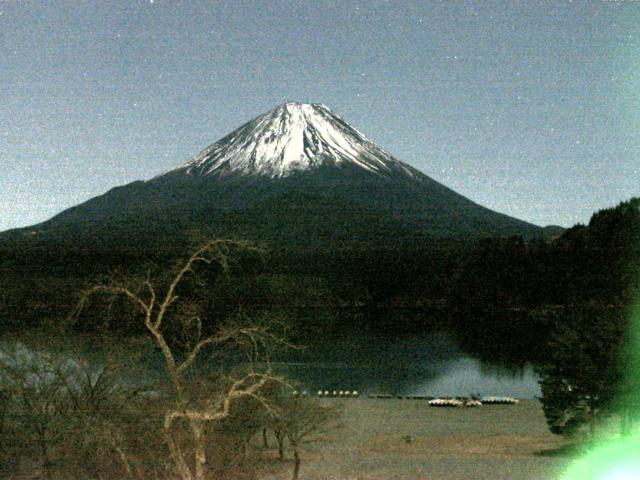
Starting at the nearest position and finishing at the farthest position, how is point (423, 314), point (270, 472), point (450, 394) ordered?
point (270, 472) → point (450, 394) → point (423, 314)

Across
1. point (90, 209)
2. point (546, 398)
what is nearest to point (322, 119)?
point (90, 209)

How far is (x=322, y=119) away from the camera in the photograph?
176 metres

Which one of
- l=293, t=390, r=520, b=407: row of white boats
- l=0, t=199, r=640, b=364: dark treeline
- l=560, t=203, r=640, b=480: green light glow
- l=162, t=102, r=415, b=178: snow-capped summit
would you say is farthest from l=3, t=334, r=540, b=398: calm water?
l=162, t=102, r=415, b=178: snow-capped summit

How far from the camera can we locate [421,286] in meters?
97.4

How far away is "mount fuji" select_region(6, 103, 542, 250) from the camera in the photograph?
134000 mm

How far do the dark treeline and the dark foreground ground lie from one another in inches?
897

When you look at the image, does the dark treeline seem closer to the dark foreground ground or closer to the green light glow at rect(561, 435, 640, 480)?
the dark foreground ground

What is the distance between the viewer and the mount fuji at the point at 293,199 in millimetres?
134000

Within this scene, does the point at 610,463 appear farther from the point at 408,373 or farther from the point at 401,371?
the point at 401,371

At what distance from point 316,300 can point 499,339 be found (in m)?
36.4

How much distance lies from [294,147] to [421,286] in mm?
81798

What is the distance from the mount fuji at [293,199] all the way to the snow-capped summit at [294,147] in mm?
231

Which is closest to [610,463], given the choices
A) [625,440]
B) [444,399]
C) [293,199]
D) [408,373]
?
[625,440]

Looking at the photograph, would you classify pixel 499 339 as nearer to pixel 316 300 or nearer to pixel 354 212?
pixel 316 300
